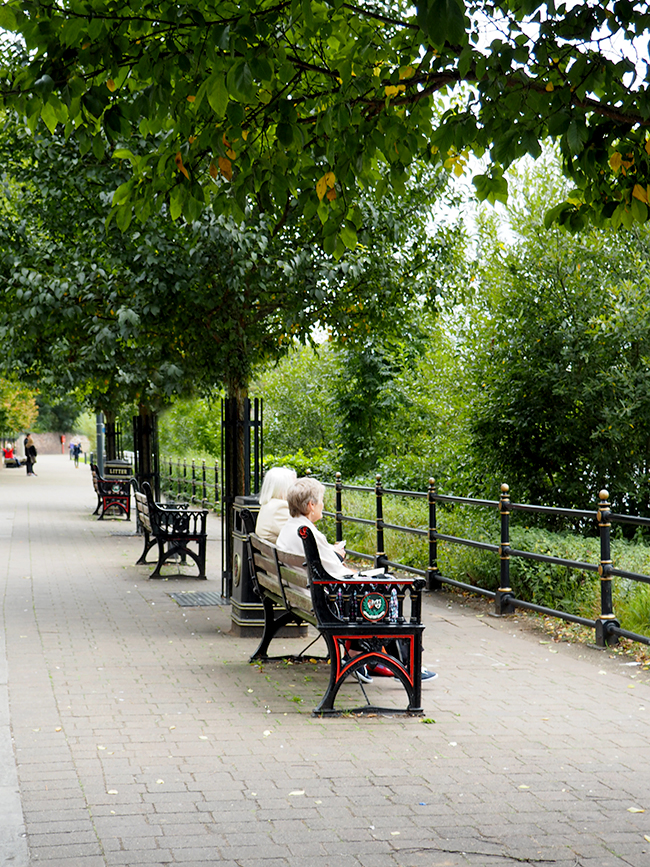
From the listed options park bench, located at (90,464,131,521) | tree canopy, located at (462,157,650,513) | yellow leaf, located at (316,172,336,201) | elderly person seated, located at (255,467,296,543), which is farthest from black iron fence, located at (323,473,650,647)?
park bench, located at (90,464,131,521)

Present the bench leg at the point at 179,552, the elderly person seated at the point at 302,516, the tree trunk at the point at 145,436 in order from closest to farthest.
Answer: the elderly person seated at the point at 302,516 → the bench leg at the point at 179,552 → the tree trunk at the point at 145,436

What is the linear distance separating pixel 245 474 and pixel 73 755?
5.57 meters

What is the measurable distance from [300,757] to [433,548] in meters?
6.22

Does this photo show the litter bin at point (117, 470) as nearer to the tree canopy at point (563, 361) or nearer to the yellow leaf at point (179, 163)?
the tree canopy at point (563, 361)

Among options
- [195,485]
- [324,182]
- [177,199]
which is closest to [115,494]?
[195,485]

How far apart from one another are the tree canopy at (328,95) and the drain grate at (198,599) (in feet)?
18.9

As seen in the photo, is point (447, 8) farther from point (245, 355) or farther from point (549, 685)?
point (245, 355)

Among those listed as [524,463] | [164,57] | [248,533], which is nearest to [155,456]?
[524,463]

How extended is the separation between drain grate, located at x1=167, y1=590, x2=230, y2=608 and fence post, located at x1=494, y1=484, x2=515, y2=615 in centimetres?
293

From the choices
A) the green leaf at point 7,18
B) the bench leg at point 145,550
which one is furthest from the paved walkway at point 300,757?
the bench leg at point 145,550

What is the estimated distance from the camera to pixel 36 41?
14.5 ft

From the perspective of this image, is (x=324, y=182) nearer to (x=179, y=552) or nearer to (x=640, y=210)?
(x=640, y=210)

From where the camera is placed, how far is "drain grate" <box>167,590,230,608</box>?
33.9ft

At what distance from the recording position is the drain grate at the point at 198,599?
407 inches
